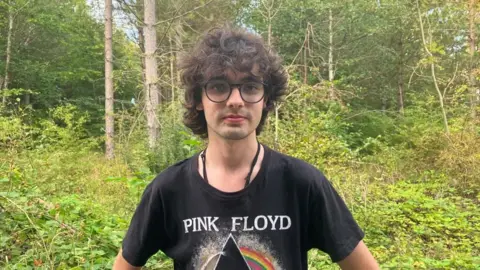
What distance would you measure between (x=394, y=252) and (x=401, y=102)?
1810 cm

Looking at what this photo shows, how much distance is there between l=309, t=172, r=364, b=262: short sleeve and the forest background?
36.1 inches

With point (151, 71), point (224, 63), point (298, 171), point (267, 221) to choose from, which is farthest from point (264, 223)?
point (151, 71)

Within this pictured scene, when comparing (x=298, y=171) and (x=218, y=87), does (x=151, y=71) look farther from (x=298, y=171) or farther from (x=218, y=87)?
(x=298, y=171)

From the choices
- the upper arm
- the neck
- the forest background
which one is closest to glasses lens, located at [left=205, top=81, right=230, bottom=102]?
the neck

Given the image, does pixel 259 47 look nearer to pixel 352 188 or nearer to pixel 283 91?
pixel 283 91

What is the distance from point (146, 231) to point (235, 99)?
57 centimetres

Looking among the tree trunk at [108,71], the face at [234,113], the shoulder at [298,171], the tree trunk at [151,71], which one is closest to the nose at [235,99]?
the face at [234,113]

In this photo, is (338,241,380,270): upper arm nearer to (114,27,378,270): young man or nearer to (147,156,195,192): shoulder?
(114,27,378,270): young man

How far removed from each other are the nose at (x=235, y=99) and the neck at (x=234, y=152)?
0.14 metres

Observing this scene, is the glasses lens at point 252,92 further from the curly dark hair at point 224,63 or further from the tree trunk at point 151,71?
the tree trunk at point 151,71

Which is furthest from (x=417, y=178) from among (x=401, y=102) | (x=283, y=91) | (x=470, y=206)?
(x=401, y=102)

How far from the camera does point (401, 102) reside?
69.2 feet

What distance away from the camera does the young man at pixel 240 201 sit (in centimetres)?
137

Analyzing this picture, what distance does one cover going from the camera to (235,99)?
1.35 metres
